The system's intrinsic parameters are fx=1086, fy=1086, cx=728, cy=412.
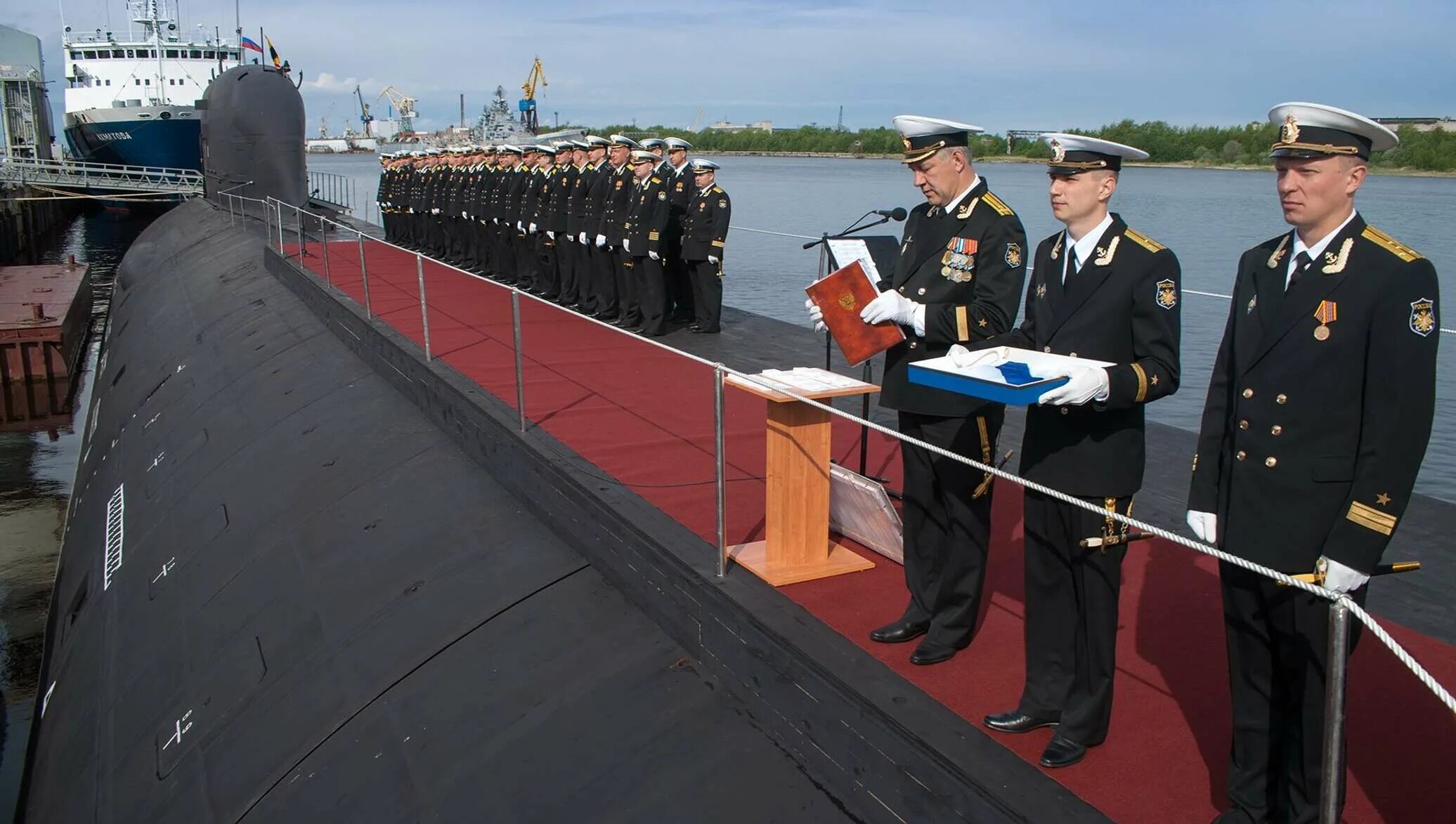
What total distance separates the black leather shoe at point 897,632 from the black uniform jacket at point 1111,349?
825 millimetres

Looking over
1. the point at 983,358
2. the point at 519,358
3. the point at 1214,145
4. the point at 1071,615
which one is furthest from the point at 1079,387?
the point at 1214,145

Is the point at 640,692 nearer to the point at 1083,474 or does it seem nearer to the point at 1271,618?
the point at 1083,474

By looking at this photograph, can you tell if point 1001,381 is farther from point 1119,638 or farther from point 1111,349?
point 1119,638

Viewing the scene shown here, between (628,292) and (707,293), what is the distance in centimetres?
126

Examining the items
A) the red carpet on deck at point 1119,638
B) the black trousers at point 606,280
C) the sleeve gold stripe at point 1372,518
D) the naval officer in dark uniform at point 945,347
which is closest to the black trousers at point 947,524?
the naval officer in dark uniform at point 945,347

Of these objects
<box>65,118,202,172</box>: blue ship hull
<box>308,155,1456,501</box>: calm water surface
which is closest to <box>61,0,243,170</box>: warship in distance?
<box>65,118,202,172</box>: blue ship hull

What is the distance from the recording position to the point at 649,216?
10.8 m

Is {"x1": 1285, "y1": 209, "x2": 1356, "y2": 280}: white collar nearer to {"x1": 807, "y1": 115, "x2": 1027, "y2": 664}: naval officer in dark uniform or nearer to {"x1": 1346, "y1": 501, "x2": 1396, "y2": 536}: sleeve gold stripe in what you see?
{"x1": 1346, "y1": 501, "x2": 1396, "y2": 536}: sleeve gold stripe

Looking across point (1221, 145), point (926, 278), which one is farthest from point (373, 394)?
point (1221, 145)

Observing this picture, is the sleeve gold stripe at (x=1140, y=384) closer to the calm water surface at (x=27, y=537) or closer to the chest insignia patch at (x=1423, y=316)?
the chest insignia patch at (x=1423, y=316)

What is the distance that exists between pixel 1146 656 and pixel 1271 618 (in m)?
1.17

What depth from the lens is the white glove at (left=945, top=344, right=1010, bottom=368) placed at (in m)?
3.03

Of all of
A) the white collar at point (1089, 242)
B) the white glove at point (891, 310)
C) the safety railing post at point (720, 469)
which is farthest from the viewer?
the safety railing post at point (720, 469)

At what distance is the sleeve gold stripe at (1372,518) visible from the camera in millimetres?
2389
